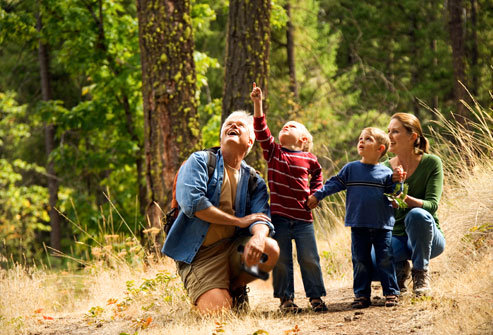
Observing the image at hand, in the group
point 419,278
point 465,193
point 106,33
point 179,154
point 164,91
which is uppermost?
point 106,33

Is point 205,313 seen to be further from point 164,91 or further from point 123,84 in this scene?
point 123,84

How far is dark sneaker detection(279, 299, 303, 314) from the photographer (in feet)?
12.7

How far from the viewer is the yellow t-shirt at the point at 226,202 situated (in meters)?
3.86

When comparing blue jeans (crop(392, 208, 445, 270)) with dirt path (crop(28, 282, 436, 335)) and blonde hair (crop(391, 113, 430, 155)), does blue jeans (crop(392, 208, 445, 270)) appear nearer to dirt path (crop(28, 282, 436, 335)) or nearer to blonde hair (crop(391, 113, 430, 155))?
dirt path (crop(28, 282, 436, 335))

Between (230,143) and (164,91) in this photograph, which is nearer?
(230,143)

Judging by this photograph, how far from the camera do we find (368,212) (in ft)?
12.4

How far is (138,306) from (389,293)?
209 cm

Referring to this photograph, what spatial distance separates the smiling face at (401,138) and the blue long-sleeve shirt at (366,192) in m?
0.28

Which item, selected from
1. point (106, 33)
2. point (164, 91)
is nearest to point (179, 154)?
point (164, 91)

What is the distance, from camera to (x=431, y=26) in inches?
692

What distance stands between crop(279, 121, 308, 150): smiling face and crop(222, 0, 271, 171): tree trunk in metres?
2.19

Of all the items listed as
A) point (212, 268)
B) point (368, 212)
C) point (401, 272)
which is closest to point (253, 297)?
point (212, 268)

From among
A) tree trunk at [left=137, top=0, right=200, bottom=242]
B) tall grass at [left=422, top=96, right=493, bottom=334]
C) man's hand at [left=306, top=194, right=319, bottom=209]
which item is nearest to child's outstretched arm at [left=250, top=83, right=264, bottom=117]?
man's hand at [left=306, top=194, right=319, bottom=209]

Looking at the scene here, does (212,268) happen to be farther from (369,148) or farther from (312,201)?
(369,148)
